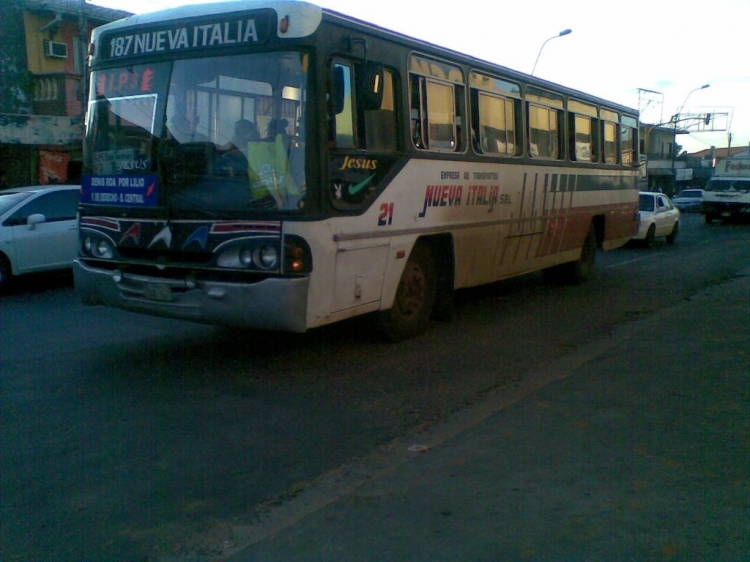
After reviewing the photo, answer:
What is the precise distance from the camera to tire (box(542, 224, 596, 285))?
45.2 ft

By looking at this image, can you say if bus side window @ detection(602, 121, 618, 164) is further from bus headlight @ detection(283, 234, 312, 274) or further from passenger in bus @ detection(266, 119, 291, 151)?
bus headlight @ detection(283, 234, 312, 274)

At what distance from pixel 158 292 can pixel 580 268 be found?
878 centimetres

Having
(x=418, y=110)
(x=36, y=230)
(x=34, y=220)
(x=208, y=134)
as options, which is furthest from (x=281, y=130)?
(x=36, y=230)

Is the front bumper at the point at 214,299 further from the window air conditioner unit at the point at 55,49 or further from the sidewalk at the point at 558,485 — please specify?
the window air conditioner unit at the point at 55,49

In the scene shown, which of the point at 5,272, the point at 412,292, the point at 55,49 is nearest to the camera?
the point at 412,292

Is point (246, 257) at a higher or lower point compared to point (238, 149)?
lower

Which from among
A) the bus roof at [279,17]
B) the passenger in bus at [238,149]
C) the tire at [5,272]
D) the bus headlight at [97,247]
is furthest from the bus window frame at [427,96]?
the tire at [5,272]

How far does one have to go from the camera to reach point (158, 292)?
705cm

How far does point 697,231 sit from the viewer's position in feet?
101

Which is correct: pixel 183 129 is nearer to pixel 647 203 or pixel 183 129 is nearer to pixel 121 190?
pixel 121 190

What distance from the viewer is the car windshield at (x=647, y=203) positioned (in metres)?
22.8

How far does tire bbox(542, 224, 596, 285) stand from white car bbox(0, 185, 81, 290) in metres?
8.24

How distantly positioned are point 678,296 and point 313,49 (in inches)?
329

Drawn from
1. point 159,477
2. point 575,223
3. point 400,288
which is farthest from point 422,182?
point 575,223
